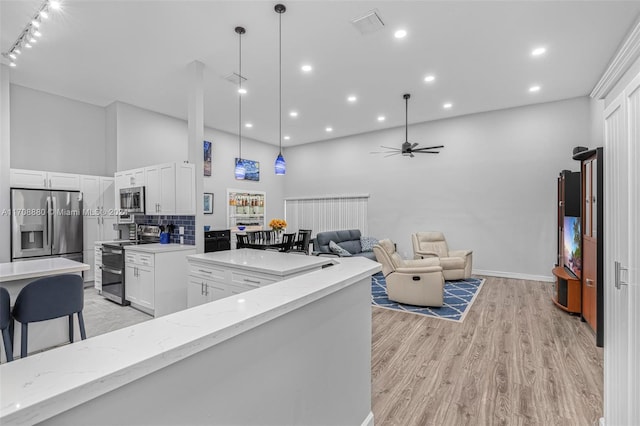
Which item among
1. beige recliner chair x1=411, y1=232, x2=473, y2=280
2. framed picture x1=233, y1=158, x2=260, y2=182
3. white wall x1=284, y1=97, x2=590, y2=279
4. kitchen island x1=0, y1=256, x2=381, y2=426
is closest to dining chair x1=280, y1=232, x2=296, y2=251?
beige recliner chair x1=411, y1=232, x2=473, y2=280

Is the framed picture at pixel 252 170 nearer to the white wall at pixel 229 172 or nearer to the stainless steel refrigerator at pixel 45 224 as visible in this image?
the white wall at pixel 229 172

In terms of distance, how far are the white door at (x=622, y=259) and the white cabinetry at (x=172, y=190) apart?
4455 millimetres

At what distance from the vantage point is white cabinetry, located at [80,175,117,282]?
16.9 ft

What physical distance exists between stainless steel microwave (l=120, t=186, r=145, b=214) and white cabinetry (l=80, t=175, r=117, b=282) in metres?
0.49

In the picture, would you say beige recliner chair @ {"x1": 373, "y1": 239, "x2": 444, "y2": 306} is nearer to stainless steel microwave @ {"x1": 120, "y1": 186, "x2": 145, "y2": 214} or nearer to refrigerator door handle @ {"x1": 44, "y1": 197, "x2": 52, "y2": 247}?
stainless steel microwave @ {"x1": 120, "y1": 186, "x2": 145, "y2": 214}

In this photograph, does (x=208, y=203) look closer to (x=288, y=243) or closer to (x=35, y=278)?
(x=288, y=243)

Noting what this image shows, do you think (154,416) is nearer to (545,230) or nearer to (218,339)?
(218,339)

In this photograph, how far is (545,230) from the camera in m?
5.76

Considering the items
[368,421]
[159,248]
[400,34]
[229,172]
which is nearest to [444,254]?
[400,34]

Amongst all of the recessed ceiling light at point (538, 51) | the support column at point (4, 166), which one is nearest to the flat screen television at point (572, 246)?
the recessed ceiling light at point (538, 51)

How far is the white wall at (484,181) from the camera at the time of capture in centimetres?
573

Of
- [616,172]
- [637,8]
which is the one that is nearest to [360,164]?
[637,8]

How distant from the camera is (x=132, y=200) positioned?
498cm

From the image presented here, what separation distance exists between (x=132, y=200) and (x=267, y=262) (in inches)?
137
